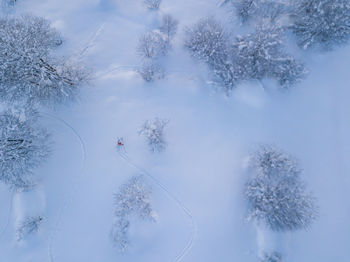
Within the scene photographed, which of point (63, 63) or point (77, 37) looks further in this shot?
point (77, 37)

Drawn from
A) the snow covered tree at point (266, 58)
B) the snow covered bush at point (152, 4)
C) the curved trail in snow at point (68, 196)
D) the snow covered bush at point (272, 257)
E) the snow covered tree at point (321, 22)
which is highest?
the snow covered tree at point (321, 22)

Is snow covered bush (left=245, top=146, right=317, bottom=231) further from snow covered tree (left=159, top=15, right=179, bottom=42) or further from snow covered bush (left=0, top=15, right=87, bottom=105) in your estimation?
snow covered bush (left=0, top=15, right=87, bottom=105)

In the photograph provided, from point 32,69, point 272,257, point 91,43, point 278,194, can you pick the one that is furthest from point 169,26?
point 272,257

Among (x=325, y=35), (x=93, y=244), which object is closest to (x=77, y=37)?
(x=93, y=244)

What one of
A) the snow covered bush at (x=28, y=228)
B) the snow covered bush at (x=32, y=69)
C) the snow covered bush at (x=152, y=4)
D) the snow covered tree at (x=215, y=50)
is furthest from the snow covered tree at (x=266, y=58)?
the snow covered bush at (x=28, y=228)

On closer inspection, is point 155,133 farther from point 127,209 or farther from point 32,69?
point 32,69

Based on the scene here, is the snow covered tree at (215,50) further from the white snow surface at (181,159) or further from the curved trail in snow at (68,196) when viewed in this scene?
the curved trail in snow at (68,196)

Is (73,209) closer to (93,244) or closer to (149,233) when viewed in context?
(93,244)
